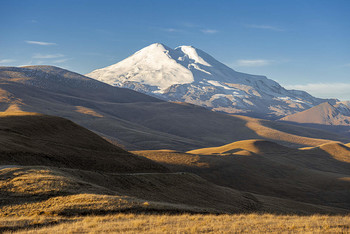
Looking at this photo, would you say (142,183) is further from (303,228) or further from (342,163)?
(342,163)

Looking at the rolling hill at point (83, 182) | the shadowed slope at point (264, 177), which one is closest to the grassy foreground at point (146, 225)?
the rolling hill at point (83, 182)

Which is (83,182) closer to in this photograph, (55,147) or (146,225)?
(146,225)

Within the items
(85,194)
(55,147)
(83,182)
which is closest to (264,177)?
(55,147)

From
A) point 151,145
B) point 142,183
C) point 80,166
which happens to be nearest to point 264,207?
point 142,183

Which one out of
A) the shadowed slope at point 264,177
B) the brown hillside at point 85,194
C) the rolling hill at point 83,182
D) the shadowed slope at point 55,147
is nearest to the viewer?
the brown hillside at point 85,194

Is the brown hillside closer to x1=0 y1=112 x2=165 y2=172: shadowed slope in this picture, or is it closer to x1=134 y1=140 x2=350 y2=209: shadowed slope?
x1=0 y1=112 x2=165 y2=172: shadowed slope

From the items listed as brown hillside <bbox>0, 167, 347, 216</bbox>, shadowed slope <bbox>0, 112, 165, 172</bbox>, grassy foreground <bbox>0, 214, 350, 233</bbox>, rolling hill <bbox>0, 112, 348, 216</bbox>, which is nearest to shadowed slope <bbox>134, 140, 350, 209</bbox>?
rolling hill <bbox>0, 112, 348, 216</bbox>

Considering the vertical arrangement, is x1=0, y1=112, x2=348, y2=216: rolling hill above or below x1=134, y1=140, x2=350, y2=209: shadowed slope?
above

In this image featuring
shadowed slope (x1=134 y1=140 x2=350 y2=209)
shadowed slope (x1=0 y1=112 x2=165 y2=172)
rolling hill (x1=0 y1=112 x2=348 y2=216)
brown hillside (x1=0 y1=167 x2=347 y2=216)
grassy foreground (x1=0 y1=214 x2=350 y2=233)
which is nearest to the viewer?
grassy foreground (x1=0 y1=214 x2=350 y2=233)

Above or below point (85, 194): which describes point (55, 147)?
below

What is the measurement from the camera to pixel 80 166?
52250 millimetres

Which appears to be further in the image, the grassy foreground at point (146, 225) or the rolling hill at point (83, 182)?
the rolling hill at point (83, 182)

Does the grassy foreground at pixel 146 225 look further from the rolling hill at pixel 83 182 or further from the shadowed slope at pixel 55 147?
the shadowed slope at pixel 55 147

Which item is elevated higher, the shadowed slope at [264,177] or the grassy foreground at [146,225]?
the grassy foreground at [146,225]
